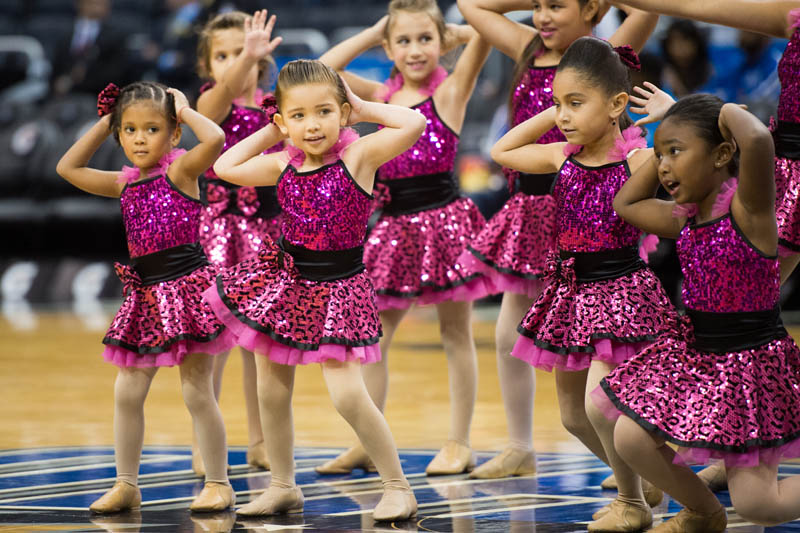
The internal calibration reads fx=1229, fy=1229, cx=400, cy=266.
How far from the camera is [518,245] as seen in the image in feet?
12.9

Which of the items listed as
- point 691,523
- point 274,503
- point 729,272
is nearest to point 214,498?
point 274,503

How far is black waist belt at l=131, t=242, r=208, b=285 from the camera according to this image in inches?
142

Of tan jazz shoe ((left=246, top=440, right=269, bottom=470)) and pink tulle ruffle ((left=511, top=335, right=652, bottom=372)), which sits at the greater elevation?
pink tulle ruffle ((left=511, top=335, right=652, bottom=372))

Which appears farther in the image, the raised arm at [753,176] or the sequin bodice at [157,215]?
the sequin bodice at [157,215]

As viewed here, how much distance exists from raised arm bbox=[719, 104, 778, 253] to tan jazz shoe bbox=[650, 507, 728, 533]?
66 cm

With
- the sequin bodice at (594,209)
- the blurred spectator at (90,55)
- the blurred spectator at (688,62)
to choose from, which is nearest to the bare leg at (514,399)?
the sequin bodice at (594,209)

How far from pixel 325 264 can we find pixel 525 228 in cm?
84

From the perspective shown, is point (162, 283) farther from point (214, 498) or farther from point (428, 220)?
point (428, 220)

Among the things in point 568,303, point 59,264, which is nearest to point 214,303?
point 568,303

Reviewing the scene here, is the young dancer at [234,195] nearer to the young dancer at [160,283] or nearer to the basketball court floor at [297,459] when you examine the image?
the basketball court floor at [297,459]

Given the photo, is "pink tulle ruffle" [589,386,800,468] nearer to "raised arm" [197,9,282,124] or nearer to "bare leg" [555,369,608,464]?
"bare leg" [555,369,608,464]

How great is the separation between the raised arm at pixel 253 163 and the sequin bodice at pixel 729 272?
4.09ft

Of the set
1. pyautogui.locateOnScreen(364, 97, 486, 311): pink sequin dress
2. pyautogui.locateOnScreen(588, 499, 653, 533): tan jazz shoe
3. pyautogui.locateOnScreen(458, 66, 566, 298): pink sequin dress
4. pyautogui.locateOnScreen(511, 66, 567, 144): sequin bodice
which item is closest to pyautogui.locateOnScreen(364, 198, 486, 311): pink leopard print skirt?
pyautogui.locateOnScreen(364, 97, 486, 311): pink sequin dress

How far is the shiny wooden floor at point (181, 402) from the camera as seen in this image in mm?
4672
